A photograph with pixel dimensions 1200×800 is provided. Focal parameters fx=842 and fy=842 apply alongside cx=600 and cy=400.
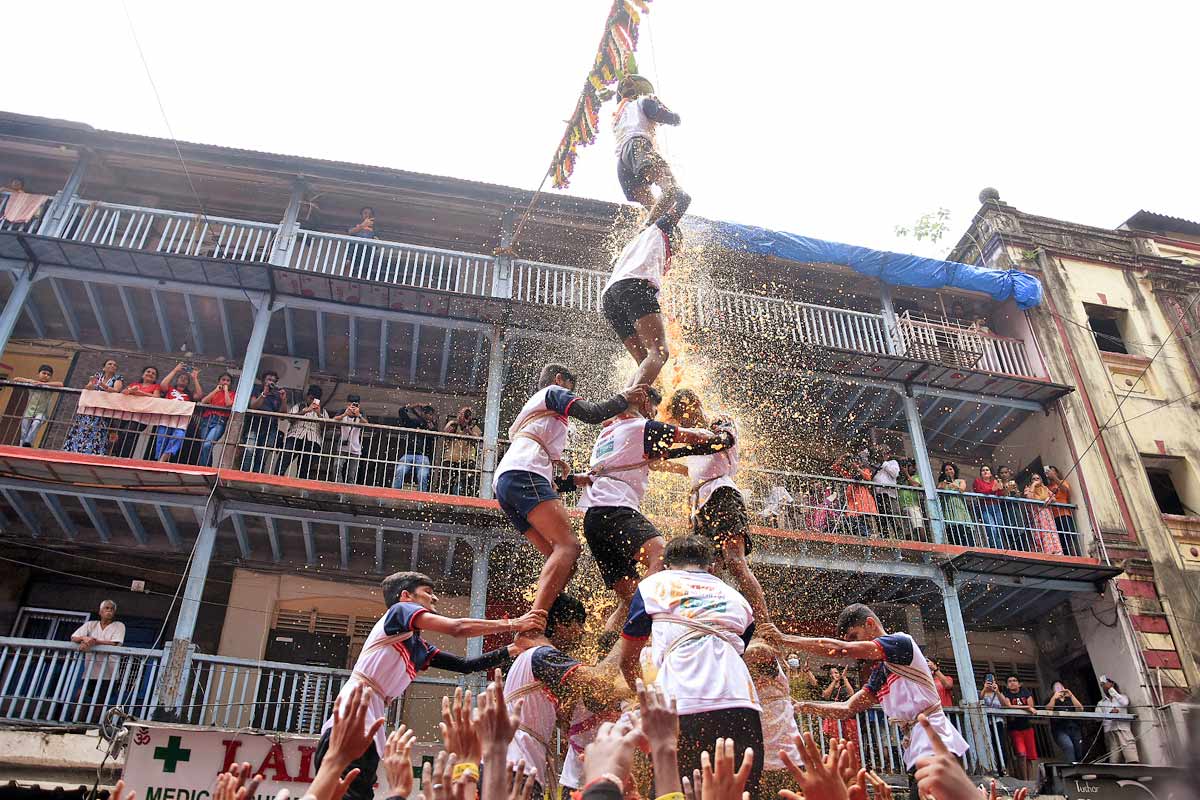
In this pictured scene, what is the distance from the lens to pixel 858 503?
46.4 ft

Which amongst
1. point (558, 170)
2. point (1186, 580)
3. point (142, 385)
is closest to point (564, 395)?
point (558, 170)

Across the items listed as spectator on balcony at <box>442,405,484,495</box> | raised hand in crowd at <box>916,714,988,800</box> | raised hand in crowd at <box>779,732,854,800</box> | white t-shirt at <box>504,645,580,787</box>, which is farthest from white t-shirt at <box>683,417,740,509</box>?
spectator on balcony at <box>442,405,484,495</box>

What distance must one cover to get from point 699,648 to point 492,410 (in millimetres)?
10033

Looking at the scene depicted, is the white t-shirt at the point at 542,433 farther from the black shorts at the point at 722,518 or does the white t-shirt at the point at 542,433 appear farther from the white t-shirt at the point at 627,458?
the black shorts at the point at 722,518

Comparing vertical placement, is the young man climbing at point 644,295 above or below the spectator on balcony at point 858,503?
below

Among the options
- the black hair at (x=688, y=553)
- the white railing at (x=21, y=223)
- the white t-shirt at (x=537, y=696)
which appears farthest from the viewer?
the white railing at (x=21, y=223)

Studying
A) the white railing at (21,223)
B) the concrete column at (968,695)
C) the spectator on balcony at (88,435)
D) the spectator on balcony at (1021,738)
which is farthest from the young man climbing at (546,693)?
the white railing at (21,223)

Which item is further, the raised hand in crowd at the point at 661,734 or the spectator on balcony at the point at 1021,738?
the spectator on balcony at the point at 1021,738

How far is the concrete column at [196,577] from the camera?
11055 millimetres

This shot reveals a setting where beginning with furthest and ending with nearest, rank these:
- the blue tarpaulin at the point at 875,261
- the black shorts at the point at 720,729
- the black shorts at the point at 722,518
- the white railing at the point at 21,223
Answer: the blue tarpaulin at the point at 875,261, the white railing at the point at 21,223, the black shorts at the point at 722,518, the black shorts at the point at 720,729

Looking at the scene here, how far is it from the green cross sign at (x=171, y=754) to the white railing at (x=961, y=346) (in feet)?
43.2

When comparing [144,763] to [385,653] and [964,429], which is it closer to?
[385,653]

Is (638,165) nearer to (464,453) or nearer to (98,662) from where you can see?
(464,453)

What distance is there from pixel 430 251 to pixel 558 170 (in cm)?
549
